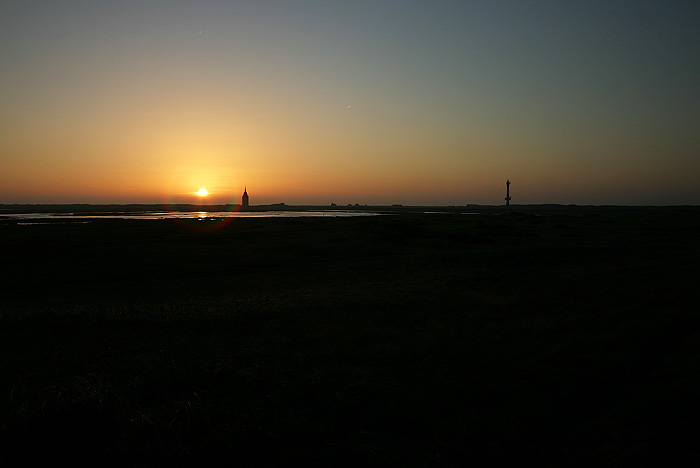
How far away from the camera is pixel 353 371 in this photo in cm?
875

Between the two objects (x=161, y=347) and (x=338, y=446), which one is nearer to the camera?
(x=338, y=446)

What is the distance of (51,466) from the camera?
213 inches

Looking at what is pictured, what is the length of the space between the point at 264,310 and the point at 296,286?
5523 mm

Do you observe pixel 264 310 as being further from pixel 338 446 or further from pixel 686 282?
pixel 686 282

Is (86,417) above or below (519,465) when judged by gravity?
above

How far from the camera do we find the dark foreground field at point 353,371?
5.96 meters

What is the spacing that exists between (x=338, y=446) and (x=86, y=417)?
13.4ft

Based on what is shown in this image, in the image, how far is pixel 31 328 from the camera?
11.9 metres

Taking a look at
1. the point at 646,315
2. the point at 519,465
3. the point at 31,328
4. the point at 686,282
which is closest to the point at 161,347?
the point at 31,328

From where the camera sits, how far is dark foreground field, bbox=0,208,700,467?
5.96 meters

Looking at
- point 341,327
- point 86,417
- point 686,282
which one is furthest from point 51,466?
point 686,282

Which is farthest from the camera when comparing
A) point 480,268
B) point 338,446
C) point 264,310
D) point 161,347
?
point 480,268

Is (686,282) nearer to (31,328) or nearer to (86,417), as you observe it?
(86,417)

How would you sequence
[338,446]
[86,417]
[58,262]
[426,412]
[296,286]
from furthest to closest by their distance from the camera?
[58,262] < [296,286] < [426,412] < [86,417] < [338,446]
